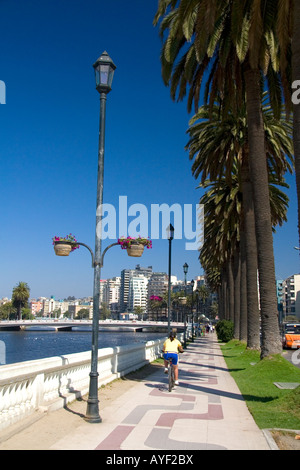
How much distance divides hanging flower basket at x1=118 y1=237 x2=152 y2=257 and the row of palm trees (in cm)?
398

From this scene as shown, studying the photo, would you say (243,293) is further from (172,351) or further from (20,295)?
(20,295)

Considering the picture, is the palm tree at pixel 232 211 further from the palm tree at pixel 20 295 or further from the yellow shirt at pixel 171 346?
the palm tree at pixel 20 295

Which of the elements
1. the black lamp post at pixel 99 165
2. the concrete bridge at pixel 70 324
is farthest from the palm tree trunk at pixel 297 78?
the concrete bridge at pixel 70 324

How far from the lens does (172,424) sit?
827 centimetres

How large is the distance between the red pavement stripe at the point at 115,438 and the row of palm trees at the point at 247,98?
6.57 m

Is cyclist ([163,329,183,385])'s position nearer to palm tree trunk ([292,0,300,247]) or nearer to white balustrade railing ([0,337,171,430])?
white balustrade railing ([0,337,171,430])

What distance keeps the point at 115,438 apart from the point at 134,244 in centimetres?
503

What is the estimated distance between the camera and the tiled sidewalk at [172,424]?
6.79 m

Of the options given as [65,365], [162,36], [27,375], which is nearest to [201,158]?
[162,36]

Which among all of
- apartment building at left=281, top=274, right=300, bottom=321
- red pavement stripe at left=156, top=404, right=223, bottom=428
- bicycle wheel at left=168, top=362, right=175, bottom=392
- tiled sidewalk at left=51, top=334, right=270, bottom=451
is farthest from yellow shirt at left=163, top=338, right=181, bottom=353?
apartment building at left=281, top=274, right=300, bottom=321

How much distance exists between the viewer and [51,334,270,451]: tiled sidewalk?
6.79 metres

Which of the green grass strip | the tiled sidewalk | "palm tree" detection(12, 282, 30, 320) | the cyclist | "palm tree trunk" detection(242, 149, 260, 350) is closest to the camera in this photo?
the tiled sidewalk

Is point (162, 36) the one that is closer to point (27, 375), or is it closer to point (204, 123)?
point (204, 123)
